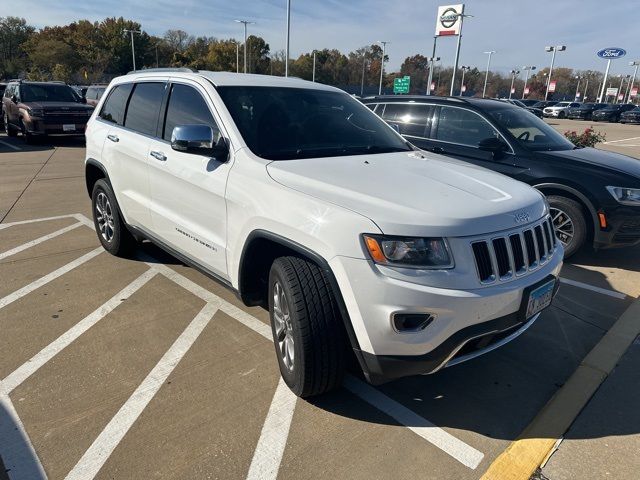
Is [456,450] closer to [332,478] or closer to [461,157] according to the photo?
[332,478]

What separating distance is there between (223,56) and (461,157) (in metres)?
79.9

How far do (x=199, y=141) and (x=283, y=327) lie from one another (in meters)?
1.28

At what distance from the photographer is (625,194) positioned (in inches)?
197

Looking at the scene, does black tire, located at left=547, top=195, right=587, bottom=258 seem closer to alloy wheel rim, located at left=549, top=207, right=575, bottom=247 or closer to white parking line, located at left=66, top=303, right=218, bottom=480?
alloy wheel rim, located at left=549, top=207, right=575, bottom=247

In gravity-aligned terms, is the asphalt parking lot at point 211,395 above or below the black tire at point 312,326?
below

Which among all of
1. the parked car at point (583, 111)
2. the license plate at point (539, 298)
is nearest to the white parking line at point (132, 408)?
the license plate at point (539, 298)

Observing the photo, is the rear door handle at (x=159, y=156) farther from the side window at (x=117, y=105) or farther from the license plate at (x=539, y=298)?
the license plate at (x=539, y=298)

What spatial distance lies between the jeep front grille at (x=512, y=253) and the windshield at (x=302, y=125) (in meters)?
1.27

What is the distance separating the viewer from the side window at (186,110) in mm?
3410

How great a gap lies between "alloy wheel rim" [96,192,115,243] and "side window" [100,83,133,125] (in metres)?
0.79

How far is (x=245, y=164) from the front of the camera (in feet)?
9.68

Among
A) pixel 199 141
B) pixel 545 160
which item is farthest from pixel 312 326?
pixel 545 160

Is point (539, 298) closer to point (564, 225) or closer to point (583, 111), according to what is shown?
point (564, 225)

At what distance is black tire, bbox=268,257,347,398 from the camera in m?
2.45
